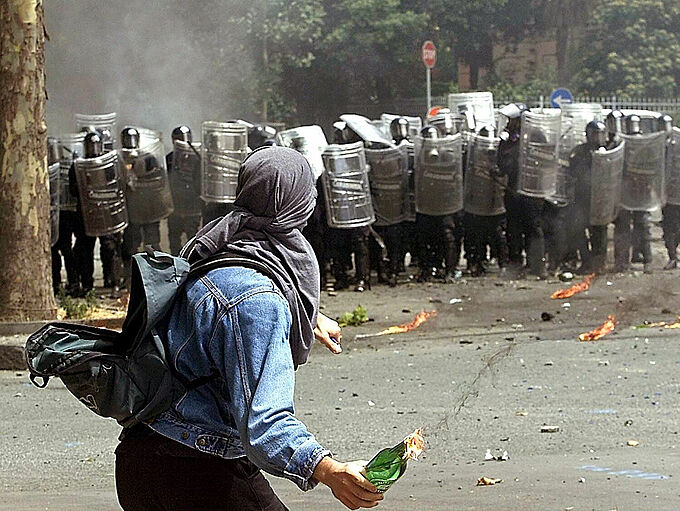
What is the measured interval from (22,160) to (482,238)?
620cm

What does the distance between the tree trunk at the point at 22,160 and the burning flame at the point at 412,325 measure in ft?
9.24

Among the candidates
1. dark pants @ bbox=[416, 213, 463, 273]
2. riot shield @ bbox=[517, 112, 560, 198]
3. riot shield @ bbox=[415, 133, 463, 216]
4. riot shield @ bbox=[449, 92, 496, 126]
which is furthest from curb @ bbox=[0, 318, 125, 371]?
riot shield @ bbox=[449, 92, 496, 126]

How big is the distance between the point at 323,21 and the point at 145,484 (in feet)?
84.2

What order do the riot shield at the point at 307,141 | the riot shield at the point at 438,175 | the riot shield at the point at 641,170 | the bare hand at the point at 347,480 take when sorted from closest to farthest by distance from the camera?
1. the bare hand at the point at 347,480
2. the riot shield at the point at 307,141
3. the riot shield at the point at 438,175
4. the riot shield at the point at 641,170

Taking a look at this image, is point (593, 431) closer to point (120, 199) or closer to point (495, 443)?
point (495, 443)

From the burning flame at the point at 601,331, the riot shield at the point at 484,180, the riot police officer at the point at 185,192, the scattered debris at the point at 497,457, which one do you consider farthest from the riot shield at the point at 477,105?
the scattered debris at the point at 497,457

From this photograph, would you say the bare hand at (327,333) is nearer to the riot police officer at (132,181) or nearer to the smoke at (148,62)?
the riot police officer at (132,181)

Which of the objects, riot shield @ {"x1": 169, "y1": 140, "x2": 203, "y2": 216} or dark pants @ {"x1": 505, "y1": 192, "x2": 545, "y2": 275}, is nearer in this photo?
riot shield @ {"x1": 169, "y1": 140, "x2": 203, "y2": 216}

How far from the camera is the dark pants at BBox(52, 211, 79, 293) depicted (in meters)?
12.6

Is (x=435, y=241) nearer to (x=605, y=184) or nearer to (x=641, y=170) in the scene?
(x=605, y=184)

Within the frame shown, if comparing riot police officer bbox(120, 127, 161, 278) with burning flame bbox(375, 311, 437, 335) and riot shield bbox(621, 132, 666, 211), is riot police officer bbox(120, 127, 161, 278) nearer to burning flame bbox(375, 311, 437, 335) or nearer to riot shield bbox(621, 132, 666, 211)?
burning flame bbox(375, 311, 437, 335)

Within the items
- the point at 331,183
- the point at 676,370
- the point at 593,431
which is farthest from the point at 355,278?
the point at 593,431

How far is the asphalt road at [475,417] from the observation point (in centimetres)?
502

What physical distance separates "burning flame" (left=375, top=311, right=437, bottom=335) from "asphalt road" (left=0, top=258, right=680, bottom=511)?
0.11m
